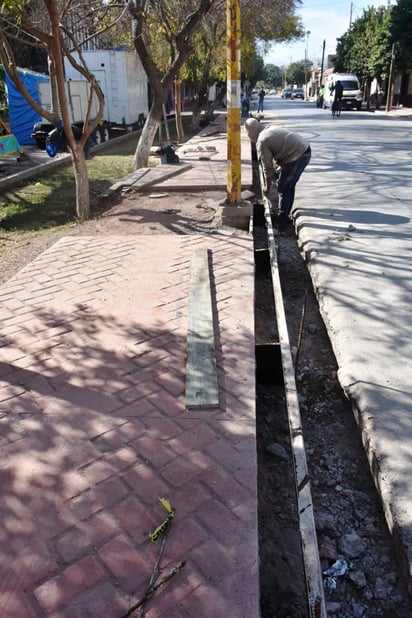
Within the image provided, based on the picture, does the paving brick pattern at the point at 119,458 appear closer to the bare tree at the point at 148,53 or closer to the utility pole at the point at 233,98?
the utility pole at the point at 233,98

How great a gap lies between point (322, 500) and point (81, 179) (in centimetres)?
648

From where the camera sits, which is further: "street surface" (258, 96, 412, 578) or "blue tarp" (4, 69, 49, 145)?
"blue tarp" (4, 69, 49, 145)

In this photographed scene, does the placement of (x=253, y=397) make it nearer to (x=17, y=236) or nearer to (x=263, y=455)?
(x=263, y=455)

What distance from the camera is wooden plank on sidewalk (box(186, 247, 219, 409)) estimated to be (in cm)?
308

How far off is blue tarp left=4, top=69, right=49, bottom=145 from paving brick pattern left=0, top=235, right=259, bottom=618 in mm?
15893

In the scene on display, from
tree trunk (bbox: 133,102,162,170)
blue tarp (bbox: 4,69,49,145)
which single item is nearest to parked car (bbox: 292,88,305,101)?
blue tarp (bbox: 4,69,49,145)

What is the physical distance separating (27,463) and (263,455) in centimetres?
137

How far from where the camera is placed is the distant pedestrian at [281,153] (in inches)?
270

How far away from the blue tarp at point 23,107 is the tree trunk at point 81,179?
38.1 feet

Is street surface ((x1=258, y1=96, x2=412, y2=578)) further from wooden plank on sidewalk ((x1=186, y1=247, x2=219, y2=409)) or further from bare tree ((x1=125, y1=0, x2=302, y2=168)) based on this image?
bare tree ((x1=125, y1=0, x2=302, y2=168))

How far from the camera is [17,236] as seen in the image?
7.74 metres

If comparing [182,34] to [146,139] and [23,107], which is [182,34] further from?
[23,107]

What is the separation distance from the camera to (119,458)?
103 inches

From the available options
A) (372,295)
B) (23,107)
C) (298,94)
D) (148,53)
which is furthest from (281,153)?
(298,94)
